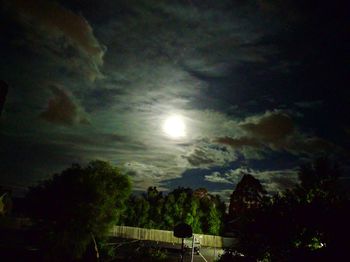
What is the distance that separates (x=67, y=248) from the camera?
76.4 ft

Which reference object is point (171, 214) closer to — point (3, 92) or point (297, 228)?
point (297, 228)

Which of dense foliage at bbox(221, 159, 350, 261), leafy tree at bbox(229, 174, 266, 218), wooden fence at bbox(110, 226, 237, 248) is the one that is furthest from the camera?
leafy tree at bbox(229, 174, 266, 218)

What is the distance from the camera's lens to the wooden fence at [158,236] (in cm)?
5278

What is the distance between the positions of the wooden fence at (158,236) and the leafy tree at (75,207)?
2810 cm

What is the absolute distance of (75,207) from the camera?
78.1ft

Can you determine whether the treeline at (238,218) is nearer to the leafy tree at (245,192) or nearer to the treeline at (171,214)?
the treeline at (171,214)

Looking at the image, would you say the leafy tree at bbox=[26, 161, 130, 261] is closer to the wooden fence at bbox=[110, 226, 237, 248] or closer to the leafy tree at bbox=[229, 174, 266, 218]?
the wooden fence at bbox=[110, 226, 237, 248]

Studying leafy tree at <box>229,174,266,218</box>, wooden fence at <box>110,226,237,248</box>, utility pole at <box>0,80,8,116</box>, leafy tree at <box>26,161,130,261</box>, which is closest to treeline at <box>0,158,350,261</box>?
leafy tree at <box>26,161,130,261</box>

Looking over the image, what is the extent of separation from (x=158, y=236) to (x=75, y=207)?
33298 mm

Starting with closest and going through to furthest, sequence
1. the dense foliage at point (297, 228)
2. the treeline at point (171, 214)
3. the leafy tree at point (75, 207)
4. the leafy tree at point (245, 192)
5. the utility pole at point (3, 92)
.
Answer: the utility pole at point (3, 92) → the dense foliage at point (297, 228) → the leafy tree at point (75, 207) → the treeline at point (171, 214) → the leafy tree at point (245, 192)

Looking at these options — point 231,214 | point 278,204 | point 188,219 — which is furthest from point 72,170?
point 231,214

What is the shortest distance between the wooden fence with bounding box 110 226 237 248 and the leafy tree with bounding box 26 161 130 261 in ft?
92.2

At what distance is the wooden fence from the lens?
2078 inches

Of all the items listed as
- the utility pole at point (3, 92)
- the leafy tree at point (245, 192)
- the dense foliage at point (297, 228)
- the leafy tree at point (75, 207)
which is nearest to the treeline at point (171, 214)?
the leafy tree at point (245, 192)
